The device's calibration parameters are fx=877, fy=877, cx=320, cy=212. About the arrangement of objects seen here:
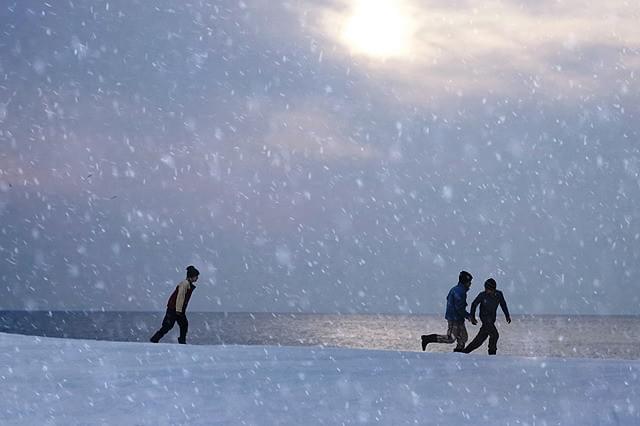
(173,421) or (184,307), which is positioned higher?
(184,307)

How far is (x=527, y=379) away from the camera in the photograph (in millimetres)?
9367

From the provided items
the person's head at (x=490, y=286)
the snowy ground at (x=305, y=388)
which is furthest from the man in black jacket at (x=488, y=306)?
the snowy ground at (x=305, y=388)

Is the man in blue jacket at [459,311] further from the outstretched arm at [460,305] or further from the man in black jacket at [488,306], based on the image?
the man in black jacket at [488,306]

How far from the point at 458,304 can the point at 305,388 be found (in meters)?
6.35

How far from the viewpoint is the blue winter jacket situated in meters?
14.4

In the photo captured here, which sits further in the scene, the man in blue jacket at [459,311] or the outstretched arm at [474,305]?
the man in blue jacket at [459,311]

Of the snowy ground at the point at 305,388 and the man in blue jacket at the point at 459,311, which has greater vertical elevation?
the man in blue jacket at the point at 459,311

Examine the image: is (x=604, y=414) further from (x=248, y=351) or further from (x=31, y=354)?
(x=31, y=354)

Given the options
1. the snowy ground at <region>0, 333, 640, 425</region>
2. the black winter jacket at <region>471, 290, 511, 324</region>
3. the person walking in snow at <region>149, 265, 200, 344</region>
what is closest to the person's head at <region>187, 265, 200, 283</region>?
the person walking in snow at <region>149, 265, 200, 344</region>

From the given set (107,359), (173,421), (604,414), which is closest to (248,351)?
(107,359)

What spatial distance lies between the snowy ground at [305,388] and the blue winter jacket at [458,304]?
2.63 meters

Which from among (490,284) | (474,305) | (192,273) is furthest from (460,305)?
(192,273)

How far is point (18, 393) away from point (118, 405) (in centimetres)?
125

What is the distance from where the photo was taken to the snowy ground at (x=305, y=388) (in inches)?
291
